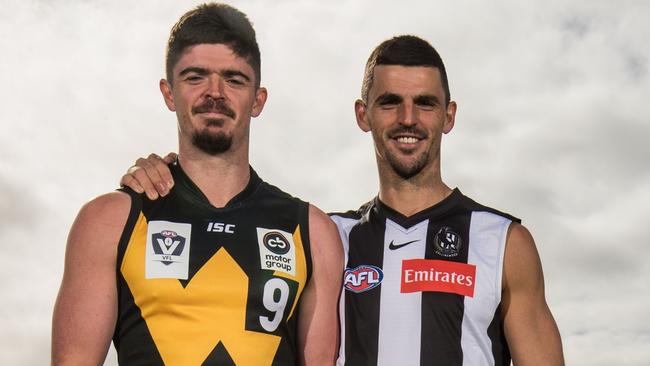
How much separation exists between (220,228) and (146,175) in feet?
2.01

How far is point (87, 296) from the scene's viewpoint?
4941 millimetres

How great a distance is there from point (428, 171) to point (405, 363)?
1408 millimetres

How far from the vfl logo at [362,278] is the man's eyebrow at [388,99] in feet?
3.91

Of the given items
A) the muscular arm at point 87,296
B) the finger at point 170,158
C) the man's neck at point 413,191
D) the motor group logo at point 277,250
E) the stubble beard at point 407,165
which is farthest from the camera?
the man's neck at point 413,191

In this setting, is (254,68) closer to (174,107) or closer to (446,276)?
(174,107)

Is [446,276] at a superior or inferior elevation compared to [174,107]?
inferior

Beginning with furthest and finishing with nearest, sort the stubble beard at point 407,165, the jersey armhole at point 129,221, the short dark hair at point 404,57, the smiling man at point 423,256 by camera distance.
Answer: the short dark hair at point 404,57 < the stubble beard at point 407,165 < the smiling man at point 423,256 < the jersey armhole at point 129,221

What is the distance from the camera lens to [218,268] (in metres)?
5.09

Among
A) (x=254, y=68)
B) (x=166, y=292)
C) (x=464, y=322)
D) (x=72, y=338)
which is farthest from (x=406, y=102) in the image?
(x=72, y=338)

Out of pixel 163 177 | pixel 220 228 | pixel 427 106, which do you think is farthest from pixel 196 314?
pixel 427 106

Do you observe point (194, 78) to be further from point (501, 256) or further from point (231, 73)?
point (501, 256)

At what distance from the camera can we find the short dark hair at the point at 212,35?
5.49m

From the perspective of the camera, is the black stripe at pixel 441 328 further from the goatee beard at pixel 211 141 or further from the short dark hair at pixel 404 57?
the goatee beard at pixel 211 141

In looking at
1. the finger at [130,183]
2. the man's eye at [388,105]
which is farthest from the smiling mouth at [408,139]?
the finger at [130,183]
